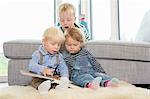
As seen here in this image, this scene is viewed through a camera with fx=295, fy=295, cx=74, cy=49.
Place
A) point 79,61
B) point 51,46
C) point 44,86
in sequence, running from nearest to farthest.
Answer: point 44,86
point 51,46
point 79,61

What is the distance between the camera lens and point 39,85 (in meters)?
1.75

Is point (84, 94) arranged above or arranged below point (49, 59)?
below

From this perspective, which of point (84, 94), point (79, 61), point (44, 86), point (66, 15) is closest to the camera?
point (84, 94)

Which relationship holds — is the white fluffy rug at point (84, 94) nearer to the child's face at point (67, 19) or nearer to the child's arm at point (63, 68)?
the child's arm at point (63, 68)

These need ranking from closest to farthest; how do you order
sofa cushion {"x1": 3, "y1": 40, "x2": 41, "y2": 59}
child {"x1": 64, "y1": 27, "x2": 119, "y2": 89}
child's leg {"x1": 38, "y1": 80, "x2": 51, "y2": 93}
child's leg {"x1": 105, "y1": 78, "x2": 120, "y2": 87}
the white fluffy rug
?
the white fluffy rug
child's leg {"x1": 38, "y1": 80, "x2": 51, "y2": 93}
child's leg {"x1": 105, "y1": 78, "x2": 120, "y2": 87}
child {"x1": 64, "y1": 27, "x2": 119, "y2": 89}
sofa cushion {"x1": 3, "y1": 40, "x2": 41, "y2": 59}

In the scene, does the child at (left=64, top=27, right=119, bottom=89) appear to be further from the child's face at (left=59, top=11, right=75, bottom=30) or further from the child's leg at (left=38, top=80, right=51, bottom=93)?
the child's leg at (left=38, top=80, right=51, bottom=93)

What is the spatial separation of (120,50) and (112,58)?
0.26 feet

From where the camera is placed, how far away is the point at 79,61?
198 cm

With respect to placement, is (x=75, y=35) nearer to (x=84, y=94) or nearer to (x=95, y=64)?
(x=95, y=64)

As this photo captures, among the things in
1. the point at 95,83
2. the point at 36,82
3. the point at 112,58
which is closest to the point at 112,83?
the point at 95,83

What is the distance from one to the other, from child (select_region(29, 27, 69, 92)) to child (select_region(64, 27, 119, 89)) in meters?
0.06

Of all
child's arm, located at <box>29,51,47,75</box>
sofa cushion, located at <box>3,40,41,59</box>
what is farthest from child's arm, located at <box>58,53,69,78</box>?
sofa cushion, located at <box>3,40,41,59</box>

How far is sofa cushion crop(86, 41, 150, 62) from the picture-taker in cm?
198

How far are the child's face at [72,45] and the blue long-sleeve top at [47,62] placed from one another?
9 centimetres
